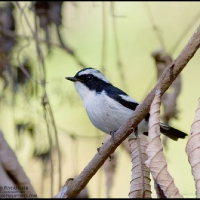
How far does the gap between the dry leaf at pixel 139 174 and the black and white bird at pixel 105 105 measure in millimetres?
1277

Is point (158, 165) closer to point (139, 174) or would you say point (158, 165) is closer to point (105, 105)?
point (139, 174)

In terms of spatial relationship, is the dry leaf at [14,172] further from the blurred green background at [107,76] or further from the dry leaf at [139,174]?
the blurred green background at [107,76]

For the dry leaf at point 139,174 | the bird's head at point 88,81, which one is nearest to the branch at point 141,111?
the dry leaf at point 139,174

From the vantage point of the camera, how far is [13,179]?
6.31ft

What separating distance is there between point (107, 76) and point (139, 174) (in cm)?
244

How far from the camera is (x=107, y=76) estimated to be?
421 cm

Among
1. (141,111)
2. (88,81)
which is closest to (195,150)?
(141,111)

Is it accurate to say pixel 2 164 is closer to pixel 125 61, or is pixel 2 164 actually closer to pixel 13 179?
pixel 13 179

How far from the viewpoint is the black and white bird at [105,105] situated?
11.1 ft

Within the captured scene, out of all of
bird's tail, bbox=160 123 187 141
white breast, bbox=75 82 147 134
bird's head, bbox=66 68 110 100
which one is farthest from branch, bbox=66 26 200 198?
bird's head, bbox=66 68 110 100

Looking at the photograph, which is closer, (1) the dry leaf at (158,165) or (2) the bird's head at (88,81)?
(1) the dry leaf at (158,165)

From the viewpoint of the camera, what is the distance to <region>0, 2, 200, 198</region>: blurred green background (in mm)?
4031

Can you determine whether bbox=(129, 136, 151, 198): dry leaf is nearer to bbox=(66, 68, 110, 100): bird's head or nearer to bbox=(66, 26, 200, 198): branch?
bbox=(66, 26, 200, 198): branch

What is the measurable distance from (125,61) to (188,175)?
6.61ft
